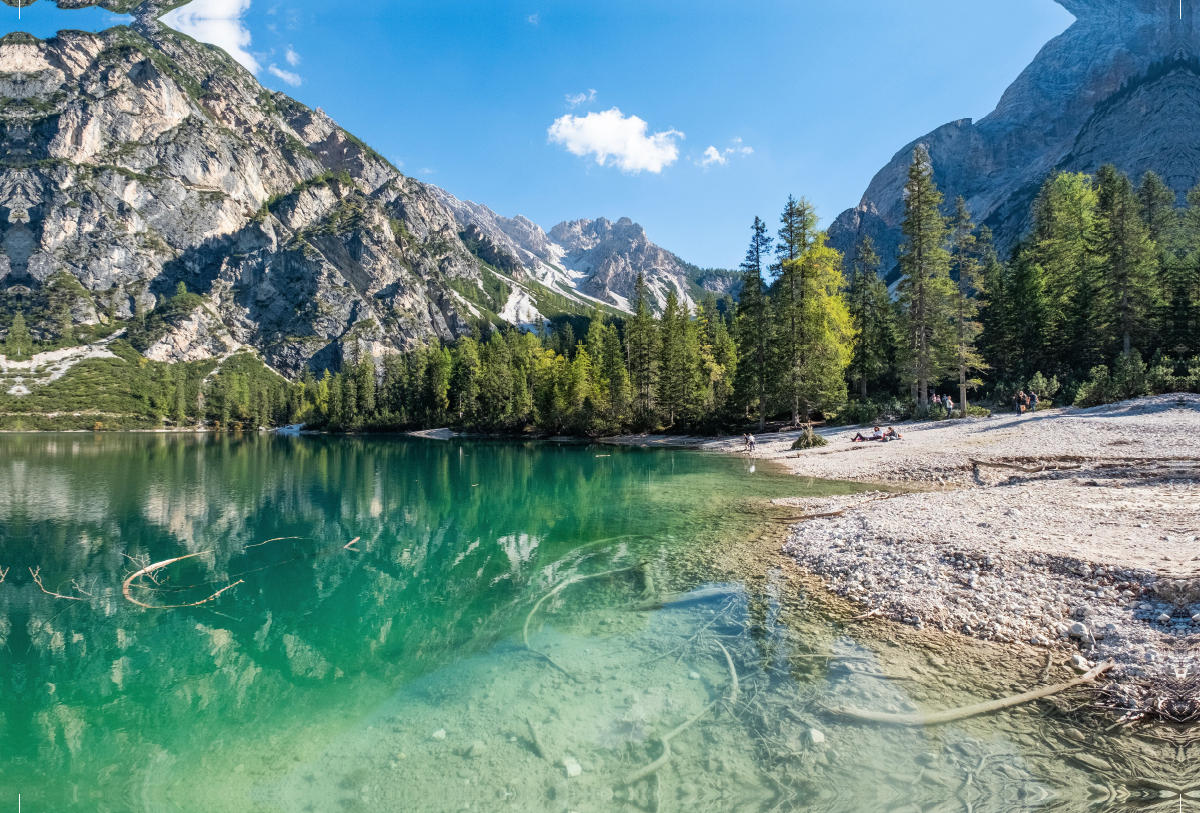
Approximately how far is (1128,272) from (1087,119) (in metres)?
159

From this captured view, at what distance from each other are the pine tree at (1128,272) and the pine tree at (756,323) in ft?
77.9

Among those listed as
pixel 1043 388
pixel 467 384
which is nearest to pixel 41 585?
pixel 1043 388

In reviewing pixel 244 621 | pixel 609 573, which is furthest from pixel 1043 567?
pixel 244 621

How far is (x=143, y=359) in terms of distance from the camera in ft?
526

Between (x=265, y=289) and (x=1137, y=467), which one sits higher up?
(x=265, y=289)

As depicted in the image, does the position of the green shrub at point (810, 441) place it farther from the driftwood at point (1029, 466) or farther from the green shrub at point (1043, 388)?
the green shrub at point (1043, 388)

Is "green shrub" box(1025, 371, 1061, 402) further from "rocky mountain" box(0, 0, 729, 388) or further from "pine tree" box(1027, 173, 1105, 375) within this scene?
"rocky mountain" box(0, 0, 729, 388)

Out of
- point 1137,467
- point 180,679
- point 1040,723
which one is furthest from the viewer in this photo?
point 1137,467

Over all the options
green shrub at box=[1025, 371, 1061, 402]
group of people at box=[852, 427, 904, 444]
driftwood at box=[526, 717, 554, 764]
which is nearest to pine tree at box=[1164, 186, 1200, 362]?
green shrub at box=[1025, 371, 1061, 402]

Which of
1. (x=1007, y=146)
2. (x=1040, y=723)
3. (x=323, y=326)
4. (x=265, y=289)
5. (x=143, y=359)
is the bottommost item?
(x=1040, y=723)

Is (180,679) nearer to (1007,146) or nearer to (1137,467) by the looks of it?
(1137,467)

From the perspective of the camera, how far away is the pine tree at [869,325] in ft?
162

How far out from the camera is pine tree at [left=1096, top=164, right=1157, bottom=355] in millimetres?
34750

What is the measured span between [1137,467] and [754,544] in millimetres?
14716
